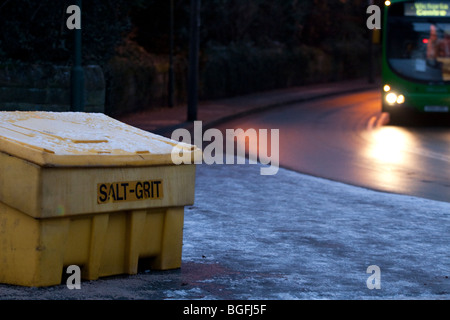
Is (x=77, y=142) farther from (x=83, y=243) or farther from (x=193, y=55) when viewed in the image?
(x=193, y=55)

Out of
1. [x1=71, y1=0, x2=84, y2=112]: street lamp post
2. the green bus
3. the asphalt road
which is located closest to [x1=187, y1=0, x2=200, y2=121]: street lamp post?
the asphalt road

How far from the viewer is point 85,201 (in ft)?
21.3

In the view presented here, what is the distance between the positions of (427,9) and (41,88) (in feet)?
32.4

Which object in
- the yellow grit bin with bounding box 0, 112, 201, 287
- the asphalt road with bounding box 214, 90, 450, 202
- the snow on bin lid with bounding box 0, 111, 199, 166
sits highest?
the snow on bin lid with bounding box 0, 111, 199, 166

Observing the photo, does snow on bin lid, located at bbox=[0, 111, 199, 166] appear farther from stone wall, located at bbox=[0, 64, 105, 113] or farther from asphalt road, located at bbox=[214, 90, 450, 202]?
stone wall, located at bbox=[0, 64, 105, 113]

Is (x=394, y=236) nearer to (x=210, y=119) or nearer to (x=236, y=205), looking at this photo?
(x=236, y=205)

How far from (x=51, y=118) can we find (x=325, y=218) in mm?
3553

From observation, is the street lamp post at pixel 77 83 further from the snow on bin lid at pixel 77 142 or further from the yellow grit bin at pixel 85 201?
the yellow grit bin at pixel 85 201

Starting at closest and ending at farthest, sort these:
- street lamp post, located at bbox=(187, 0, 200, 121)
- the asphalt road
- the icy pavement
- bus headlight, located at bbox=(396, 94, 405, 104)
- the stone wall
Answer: the icy pavement
the asphalt road
the stone wall
street lamp post, located at bbox=(187, 0, 200, 121)
bus headlight, located at bbox=(396, 94, 405, 104)

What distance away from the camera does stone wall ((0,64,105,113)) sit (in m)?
16.1

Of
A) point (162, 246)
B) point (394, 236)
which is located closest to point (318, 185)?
point (394, 236)

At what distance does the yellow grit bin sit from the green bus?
1594 centimetres

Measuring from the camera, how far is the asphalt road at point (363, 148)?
13.3 meters

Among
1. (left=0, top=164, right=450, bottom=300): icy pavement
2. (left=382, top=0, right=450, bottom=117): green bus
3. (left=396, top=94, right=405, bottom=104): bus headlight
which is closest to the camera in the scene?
(left=0, top=164, right=450, bottom=300): icy pavement
